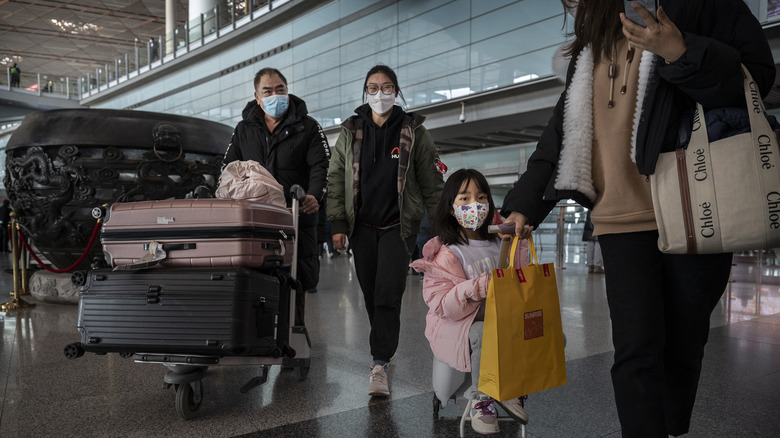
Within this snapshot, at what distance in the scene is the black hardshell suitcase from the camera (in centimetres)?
222

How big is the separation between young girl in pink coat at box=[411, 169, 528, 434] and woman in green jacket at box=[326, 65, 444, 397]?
0.44 meters

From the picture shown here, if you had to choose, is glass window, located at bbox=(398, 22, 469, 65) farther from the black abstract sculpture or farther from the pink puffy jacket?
the pink puffy jacket

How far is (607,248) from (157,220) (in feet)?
5.83

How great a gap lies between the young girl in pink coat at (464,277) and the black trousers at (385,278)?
424 mm

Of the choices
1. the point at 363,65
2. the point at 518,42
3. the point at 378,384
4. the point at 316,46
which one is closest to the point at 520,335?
the point at 378,384

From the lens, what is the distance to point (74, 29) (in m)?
31.0

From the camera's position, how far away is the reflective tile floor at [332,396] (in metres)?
2.34

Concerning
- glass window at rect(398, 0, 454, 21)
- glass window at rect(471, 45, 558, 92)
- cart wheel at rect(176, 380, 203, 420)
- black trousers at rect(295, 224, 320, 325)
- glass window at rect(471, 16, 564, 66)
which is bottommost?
cart wheel at rect(176, 380, 203, 420)

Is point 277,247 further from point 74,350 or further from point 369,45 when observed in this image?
point 369,45

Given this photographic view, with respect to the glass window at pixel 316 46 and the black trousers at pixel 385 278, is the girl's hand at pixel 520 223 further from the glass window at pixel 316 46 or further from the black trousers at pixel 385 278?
the glass window at pixel 316 46

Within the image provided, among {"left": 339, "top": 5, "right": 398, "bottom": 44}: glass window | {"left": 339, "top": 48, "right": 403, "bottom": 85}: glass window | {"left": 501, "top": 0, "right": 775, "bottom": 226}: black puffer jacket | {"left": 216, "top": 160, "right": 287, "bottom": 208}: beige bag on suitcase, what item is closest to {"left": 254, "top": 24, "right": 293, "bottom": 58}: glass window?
{"left": 339, "top": 5, "right": 398, "bottom": 44}: glass window

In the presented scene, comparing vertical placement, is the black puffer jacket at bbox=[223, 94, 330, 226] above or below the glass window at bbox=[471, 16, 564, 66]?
below

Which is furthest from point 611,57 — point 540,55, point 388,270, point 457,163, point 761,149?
point 457,163

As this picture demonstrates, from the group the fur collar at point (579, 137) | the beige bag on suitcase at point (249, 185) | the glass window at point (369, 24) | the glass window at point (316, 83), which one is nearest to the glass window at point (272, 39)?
the glass window at point (316, 83)
